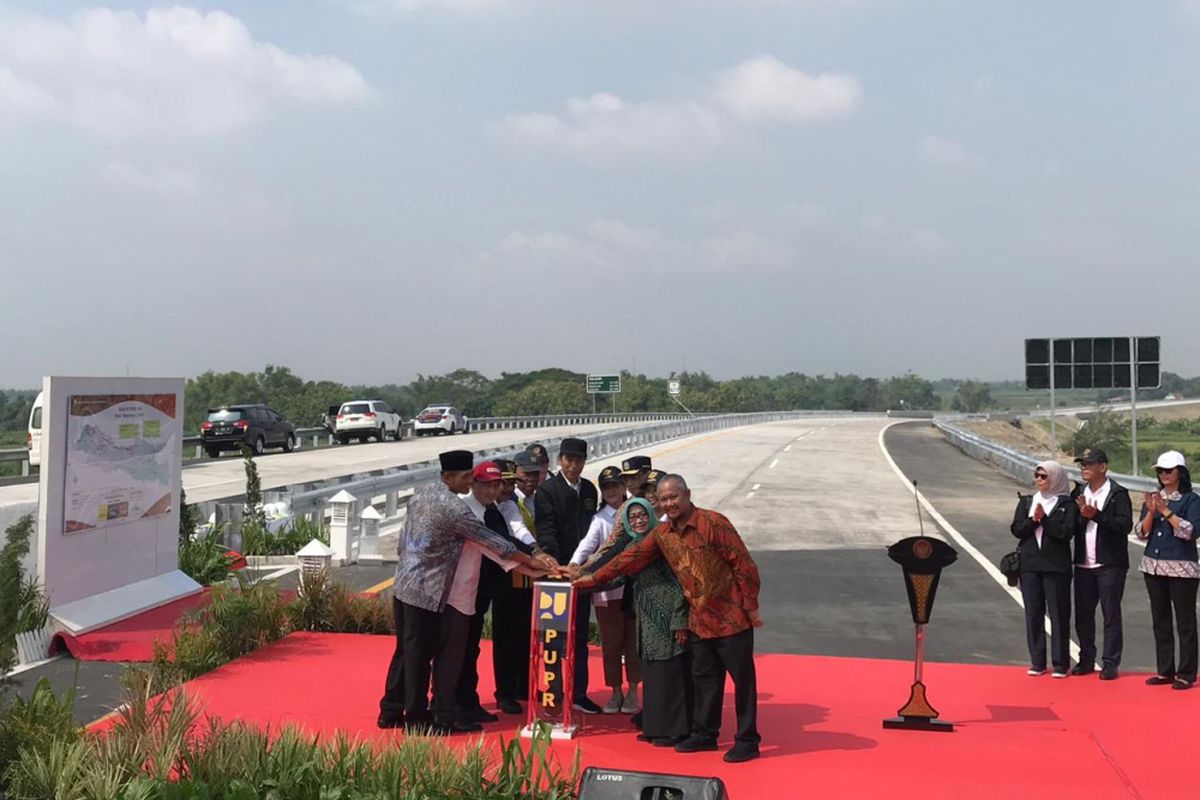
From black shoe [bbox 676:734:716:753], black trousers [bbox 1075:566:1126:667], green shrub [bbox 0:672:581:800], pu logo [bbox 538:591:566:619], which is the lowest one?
black shoe [bbox 676:734:716:753]

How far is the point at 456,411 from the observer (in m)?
63.5

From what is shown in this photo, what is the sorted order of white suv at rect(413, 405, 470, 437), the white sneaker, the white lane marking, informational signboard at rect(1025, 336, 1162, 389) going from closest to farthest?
the white sneaker
the white lane marking
informational signboard at rect(1025, 336, 1162, 389)
white suv at rect(413, 405, 470, 437)

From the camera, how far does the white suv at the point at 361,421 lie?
171ft

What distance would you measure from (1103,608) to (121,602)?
29.7 ft

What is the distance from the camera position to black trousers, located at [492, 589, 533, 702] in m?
8.40

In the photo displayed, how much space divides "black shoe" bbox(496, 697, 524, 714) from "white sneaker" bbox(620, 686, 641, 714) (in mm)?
749

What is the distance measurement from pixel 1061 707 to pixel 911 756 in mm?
2031

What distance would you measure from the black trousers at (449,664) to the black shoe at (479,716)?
8 cm

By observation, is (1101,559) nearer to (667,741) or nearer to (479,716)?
(667,741)

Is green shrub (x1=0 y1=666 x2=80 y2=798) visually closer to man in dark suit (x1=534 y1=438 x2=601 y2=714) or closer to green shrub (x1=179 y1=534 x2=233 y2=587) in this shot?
man in dark suit (x1=534 y1=438 x2=601 y2=714)

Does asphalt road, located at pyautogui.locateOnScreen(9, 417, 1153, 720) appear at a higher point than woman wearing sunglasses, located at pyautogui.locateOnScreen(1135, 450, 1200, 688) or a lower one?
lower

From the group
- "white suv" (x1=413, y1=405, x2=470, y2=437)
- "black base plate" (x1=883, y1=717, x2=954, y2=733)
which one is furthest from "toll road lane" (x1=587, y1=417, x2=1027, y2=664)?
"white suv" (x1=413, y1=405, x2=470, y2=437)

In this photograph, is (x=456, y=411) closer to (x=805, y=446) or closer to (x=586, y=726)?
(x=805, y=446)

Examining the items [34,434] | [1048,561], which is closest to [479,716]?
[1048,561]
